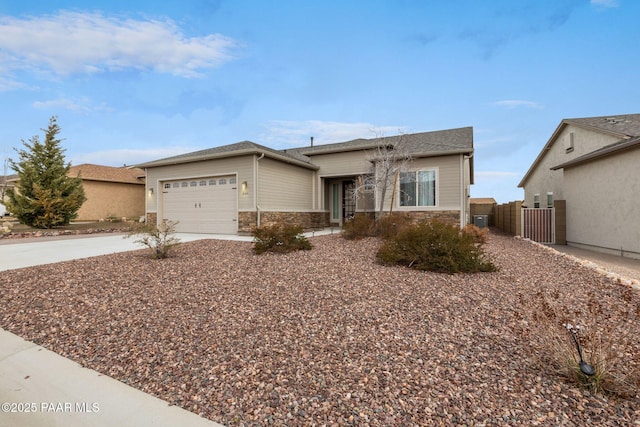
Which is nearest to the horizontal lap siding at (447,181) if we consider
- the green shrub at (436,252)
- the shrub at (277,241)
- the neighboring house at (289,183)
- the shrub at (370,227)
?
the neighboring house at (289,183)

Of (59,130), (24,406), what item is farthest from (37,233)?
(24,406)

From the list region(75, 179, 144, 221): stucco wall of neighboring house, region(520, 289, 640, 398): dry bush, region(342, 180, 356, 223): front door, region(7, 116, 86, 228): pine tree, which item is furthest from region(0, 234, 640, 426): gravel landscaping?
region(75, 179, 144, 221): stucco wall of neighboring house

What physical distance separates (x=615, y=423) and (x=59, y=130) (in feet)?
64.7

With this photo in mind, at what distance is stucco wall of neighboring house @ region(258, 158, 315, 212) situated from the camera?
12055mm

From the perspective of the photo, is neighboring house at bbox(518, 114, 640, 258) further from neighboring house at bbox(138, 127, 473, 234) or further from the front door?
the front door

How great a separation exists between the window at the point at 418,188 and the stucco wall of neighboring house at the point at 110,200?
1920 cm

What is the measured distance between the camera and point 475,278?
5285mm

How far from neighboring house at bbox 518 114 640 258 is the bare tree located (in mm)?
6257

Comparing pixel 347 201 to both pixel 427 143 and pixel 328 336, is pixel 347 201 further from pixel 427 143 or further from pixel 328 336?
pixel 328 336

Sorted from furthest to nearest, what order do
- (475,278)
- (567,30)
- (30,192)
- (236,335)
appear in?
(30,192) → (567,30) → (475,278) → (236,335)

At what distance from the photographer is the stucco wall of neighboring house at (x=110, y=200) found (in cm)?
1975

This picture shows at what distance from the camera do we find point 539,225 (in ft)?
40.4

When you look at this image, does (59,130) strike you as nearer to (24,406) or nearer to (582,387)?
(24,406)

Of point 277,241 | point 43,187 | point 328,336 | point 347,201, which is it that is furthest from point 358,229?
point 43,187
